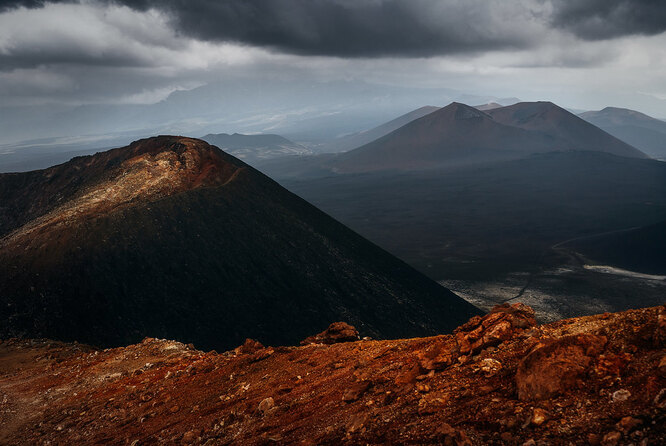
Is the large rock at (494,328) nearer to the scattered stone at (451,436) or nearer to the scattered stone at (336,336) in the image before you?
the scattered stone at (451,436)

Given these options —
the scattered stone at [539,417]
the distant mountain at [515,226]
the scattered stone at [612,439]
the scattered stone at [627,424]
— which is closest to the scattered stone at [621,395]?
the scattered stone at [627,424]

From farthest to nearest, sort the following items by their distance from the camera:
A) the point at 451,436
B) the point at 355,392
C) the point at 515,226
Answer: the point at 515,226, the point at 355,392, the point at 451,436

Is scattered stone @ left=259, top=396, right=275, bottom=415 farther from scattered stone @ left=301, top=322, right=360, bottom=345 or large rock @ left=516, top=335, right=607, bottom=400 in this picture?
large rock @ left=516, top=335, right=607, bottom=400

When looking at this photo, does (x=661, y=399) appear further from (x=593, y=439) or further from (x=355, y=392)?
(x=355, y=392)

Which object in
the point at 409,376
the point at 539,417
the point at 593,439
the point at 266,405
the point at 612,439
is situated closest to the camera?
the point at 612,439

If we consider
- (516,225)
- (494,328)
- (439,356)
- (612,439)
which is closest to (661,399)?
(612,439)

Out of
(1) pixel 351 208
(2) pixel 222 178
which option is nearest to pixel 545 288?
(2) pixel 222 178
